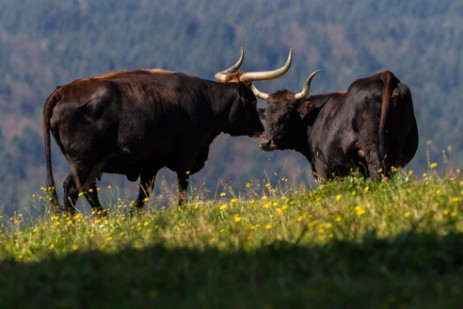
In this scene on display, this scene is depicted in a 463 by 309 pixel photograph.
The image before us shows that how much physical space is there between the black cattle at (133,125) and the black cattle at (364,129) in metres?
1.75

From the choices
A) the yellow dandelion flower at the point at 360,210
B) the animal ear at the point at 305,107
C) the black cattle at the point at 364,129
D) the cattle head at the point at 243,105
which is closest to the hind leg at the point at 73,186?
the black cattle at the point at 364,129

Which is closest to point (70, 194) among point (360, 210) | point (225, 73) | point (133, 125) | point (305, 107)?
point (133, 125)

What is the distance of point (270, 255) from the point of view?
8344 mm

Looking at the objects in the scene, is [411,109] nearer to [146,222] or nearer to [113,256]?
[146,222]

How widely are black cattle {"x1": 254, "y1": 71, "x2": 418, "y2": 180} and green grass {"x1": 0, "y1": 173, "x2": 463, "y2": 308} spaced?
10.2ft

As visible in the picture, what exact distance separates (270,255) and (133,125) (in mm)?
6397

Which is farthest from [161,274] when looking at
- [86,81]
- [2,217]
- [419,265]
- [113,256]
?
[86,81]

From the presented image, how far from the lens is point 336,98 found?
16.4 metres

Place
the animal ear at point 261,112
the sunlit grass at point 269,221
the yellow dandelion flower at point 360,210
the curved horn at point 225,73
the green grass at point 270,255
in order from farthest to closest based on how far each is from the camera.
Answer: the curved horn at point 225,73, the animal ear at point 261,112, the yellow dandelion flower at point 360,210, the sunlit grass at point 269,221, the green grass at point 270,255

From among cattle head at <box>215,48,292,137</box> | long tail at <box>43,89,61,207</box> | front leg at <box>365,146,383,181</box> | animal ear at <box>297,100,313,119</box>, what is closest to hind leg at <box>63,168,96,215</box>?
long tail at <box>43,89,61,207</box>

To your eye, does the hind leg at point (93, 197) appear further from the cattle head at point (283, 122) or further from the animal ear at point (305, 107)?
the animal ear at point (305, 107)

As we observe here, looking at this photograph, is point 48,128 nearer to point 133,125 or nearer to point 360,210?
point 133,125

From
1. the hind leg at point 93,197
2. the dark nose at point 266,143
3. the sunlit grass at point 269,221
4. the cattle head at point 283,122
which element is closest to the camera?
the sunlit grass at point 269,221

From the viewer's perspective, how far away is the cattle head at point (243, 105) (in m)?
17.2
